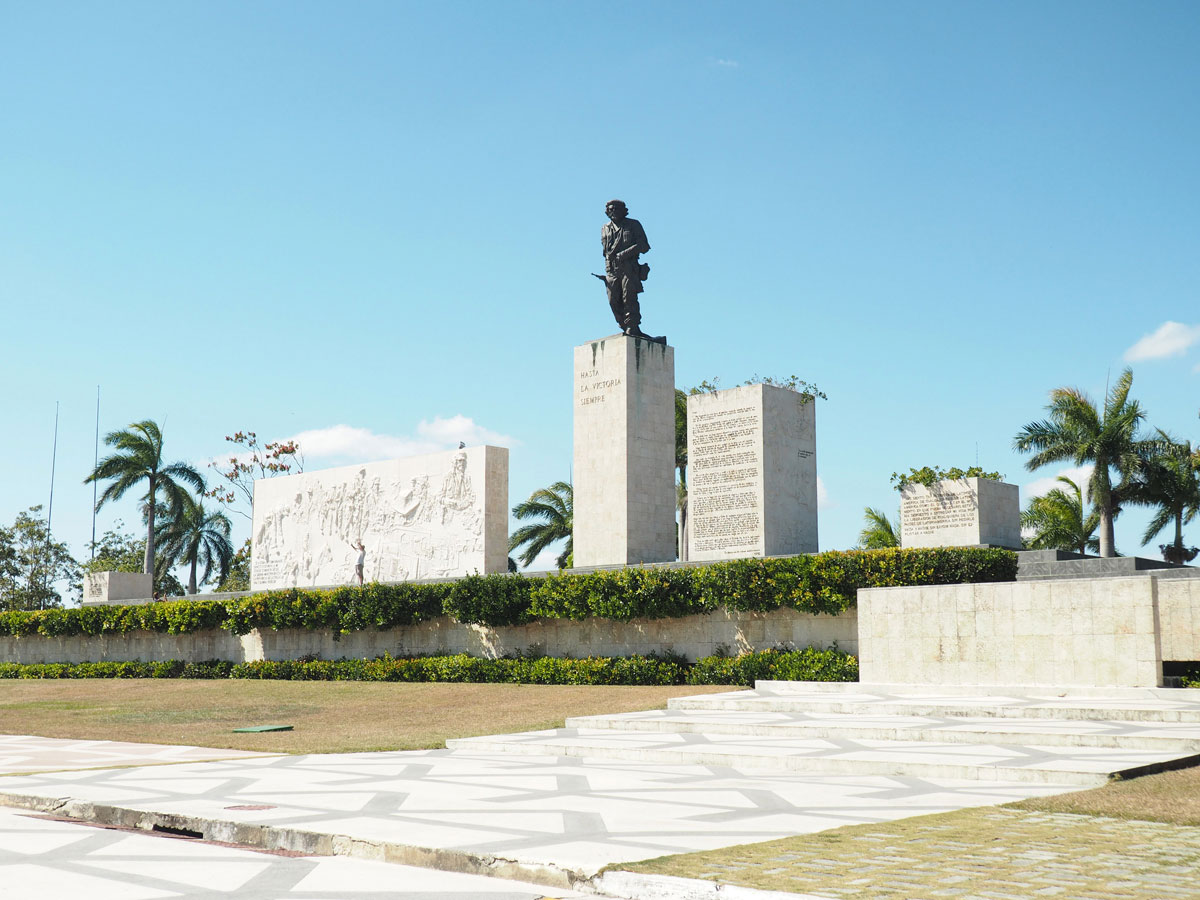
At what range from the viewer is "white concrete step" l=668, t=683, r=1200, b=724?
31.8ft

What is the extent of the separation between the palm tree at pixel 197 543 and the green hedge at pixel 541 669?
1758 centimetres

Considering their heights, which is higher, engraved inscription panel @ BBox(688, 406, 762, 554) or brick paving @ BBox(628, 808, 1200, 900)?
engraved inscription panel @ BBox(688, 406, 762, 554)

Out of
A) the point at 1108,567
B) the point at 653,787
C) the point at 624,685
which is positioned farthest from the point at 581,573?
the point at 653,787

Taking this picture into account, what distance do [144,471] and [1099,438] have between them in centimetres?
2808

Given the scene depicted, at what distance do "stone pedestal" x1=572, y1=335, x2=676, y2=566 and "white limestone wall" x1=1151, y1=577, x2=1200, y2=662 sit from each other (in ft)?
27.8

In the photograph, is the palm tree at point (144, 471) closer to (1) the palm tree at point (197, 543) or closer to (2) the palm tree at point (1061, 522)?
(1) the palm tree at point (197, 543)

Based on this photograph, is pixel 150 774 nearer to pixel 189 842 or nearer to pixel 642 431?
pixel 189 842

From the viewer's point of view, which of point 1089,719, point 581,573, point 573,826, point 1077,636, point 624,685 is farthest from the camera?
→ point 581,573

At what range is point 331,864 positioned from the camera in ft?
16.7

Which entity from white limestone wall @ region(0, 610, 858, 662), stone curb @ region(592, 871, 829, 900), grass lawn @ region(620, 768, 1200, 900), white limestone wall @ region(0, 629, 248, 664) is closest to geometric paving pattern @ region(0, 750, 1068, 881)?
→ stone curb @ region(592, 871, 829, 900)

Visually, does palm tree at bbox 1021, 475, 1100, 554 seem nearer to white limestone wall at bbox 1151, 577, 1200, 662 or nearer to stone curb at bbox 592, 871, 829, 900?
white limestone wall at bbox 1151, 577, 1200, 662

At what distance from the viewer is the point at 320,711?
639 inches

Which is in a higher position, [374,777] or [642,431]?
[642,431]

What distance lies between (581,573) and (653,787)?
452 inches
